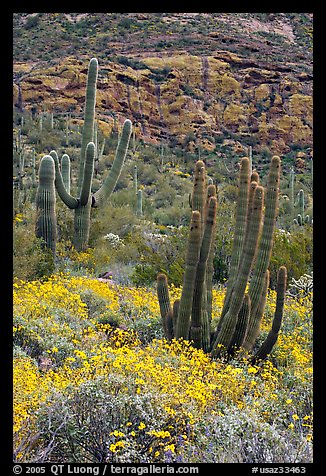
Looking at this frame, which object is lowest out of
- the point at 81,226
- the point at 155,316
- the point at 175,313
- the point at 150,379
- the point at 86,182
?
the point at 155,316

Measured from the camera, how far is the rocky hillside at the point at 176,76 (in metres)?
41.8

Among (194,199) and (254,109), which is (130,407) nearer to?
(194,199)

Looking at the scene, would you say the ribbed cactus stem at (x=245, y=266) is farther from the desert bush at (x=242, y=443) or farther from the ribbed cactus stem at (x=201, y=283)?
the desert bush at (x=242, y=443)

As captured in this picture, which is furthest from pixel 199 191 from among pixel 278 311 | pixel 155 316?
pixel 155 316

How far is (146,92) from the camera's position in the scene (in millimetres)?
43875

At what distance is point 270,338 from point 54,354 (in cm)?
242

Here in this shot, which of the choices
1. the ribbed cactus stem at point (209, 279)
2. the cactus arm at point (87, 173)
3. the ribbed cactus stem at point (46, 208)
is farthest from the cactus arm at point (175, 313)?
the cactus arm at point (87, 173)

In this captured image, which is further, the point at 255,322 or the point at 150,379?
the point at 255,322

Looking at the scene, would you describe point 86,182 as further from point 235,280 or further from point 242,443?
point 242,443

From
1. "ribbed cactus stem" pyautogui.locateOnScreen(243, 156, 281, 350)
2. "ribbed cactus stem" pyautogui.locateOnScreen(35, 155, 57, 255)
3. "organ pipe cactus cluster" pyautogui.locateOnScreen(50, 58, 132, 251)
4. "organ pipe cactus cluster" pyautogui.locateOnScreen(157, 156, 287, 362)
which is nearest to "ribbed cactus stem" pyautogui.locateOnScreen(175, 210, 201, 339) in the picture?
"organ pipe cactus cluster" pyautogui.locateOnScreen(157, 156, 287, 362)

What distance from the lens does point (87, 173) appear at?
13.9 m

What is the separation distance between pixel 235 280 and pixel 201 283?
2.03 ft

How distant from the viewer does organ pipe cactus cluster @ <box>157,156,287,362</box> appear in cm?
696
